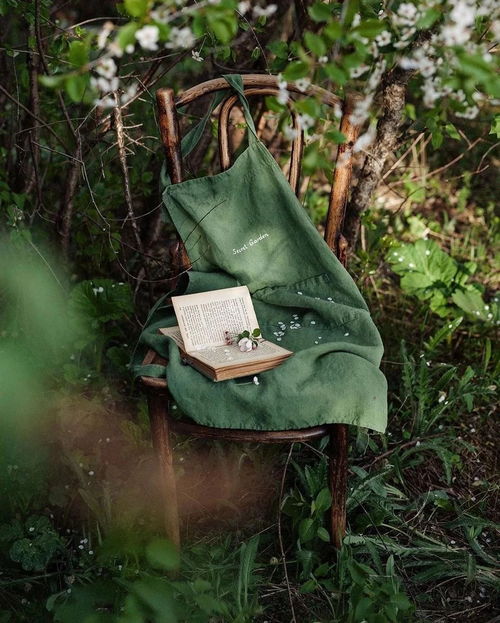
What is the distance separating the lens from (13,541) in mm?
1792

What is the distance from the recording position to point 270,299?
1812 millimetres

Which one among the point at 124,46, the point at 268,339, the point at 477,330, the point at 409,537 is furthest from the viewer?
the point at 477,330

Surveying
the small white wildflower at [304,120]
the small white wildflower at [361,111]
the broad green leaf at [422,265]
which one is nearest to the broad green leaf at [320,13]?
the small white wildflower at [304,120]

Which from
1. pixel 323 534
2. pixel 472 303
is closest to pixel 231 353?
pixel 323 534

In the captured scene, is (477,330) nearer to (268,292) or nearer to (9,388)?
(268,292)

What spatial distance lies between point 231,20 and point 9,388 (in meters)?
1.21

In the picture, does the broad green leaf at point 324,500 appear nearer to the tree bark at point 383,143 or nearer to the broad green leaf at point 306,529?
the broad green leaf at point 306,529

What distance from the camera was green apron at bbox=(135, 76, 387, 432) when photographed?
146 centimetres

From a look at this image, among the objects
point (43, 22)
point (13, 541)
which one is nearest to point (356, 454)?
point (13, 541)

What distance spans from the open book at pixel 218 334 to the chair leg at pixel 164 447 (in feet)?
0.41

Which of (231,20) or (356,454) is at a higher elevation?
(231,20)

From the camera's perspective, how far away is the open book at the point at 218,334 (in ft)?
4.85

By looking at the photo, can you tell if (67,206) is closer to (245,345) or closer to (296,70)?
(245,345)

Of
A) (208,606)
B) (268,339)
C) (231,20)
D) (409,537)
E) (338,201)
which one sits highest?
(231,20)
